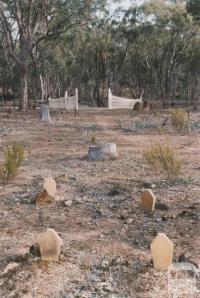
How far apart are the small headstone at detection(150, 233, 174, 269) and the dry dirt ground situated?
0.08 metres

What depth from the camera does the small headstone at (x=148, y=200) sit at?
6.58 metres

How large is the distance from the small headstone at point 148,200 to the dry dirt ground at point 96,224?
97mm

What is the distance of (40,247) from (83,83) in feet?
161

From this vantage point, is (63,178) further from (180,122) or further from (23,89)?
(23,89)

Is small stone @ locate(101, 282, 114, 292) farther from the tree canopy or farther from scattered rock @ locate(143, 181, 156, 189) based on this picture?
the tree canopy

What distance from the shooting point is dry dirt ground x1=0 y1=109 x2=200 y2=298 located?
448 cm

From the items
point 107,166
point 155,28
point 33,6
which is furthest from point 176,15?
point 107,166

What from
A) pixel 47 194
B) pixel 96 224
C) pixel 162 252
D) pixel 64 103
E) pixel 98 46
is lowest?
pixel 64 103

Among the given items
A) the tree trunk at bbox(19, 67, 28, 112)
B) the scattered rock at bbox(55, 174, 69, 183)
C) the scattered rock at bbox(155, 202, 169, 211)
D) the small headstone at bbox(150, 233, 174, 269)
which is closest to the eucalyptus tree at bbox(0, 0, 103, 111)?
the tree trunk at bbox(19, 67, 28, 112)

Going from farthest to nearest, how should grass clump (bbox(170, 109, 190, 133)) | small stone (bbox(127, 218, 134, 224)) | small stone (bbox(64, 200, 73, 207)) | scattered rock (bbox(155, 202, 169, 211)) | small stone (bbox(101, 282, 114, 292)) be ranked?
grass clump (bbox(170, 109, 190, 133)) → small stone (bbox(64, 200, 73, 207)) → scattered rock (bbox(155, 202, 169, 211)) → small stone (bbox(127, 218, 134, 224)) → small stone (bbox(101, 282, 114, 292))

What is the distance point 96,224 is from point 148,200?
2.62 ft

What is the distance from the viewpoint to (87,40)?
1635 inches

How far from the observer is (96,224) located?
20.3 feet

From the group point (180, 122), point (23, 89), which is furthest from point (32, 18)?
point (180, 122)
